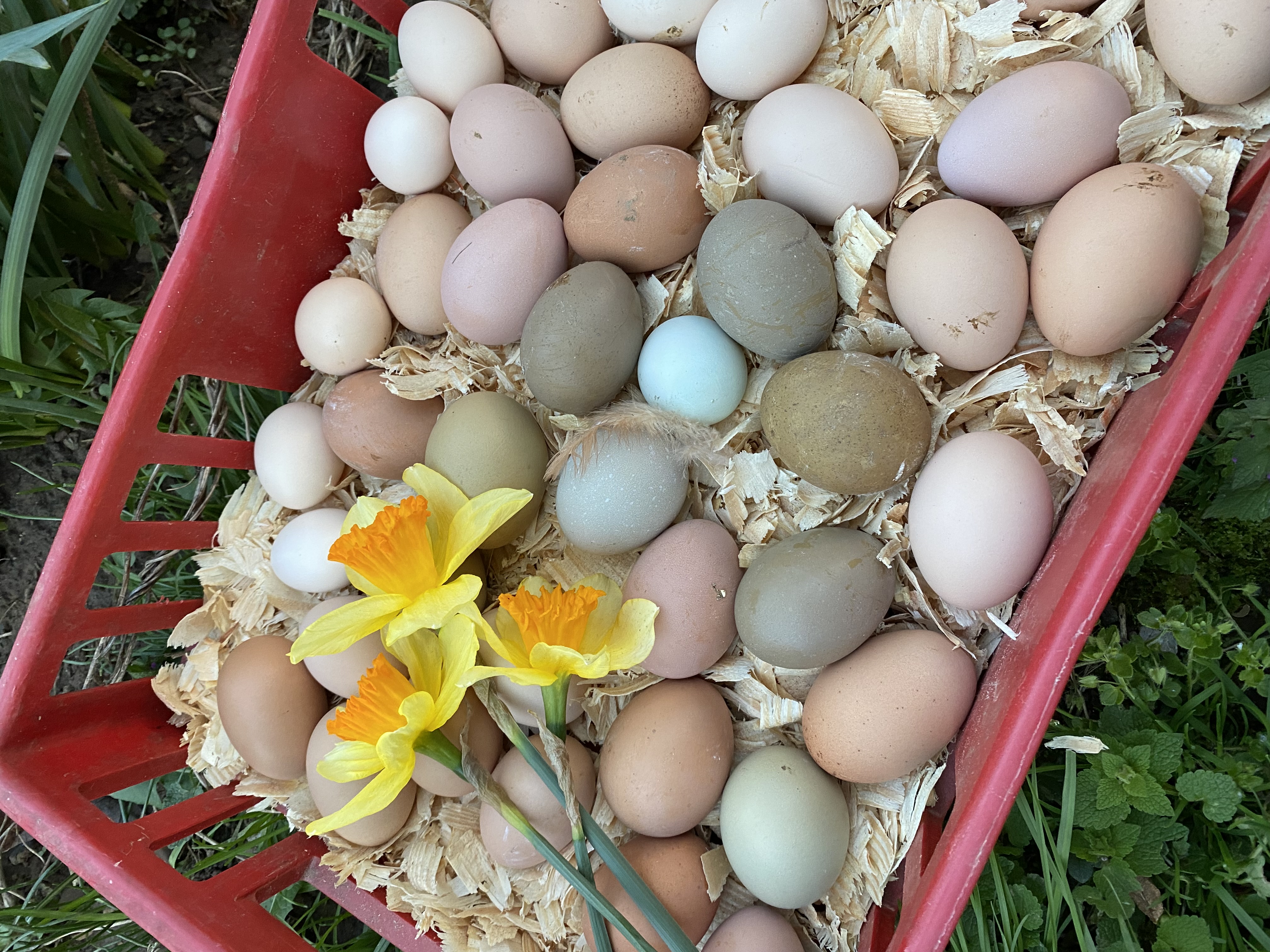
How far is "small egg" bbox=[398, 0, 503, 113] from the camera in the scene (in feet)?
3.79

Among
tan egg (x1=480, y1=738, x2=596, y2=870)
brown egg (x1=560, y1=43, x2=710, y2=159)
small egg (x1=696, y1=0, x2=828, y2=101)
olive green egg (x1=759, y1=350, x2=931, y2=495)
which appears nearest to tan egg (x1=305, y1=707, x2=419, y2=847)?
tan egg (x1=480, y1=738, x2=596, y2=870)

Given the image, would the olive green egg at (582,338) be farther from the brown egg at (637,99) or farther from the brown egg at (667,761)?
the brown egg at (667,761)

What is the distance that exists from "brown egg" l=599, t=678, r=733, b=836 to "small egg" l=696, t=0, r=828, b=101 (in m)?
0.76

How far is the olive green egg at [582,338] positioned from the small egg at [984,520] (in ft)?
1.29

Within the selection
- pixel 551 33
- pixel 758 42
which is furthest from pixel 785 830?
pixel 551 33

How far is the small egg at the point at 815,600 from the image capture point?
92cm

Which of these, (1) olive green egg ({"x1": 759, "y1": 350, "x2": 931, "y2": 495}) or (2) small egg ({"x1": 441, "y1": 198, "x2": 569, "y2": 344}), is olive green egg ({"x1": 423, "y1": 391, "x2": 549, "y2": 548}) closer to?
(2) small egg ({"x1": 441, "y1": 198, "x2": 569, "y2": 344})

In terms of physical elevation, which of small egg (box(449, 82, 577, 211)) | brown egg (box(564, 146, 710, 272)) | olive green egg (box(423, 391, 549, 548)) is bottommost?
olive green egg (box(423, 391, 549, 548))

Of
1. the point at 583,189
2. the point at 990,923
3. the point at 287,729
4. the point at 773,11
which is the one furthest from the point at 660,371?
the point at 990,923

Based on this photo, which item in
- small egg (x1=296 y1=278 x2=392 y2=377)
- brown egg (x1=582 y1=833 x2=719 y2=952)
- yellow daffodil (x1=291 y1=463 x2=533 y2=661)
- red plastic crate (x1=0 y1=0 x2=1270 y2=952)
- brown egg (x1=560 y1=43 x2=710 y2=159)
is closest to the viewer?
red plastic crate (x1=0 y1=0 x2=1270 y2=952)

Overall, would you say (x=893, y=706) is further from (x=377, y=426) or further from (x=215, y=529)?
(x=215, y=529)

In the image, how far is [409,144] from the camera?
117cm

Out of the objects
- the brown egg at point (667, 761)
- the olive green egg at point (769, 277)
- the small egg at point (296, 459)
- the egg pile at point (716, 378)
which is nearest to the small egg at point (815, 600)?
the egg pile at point (716, 378)

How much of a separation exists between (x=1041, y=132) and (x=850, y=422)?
1.28 ft
